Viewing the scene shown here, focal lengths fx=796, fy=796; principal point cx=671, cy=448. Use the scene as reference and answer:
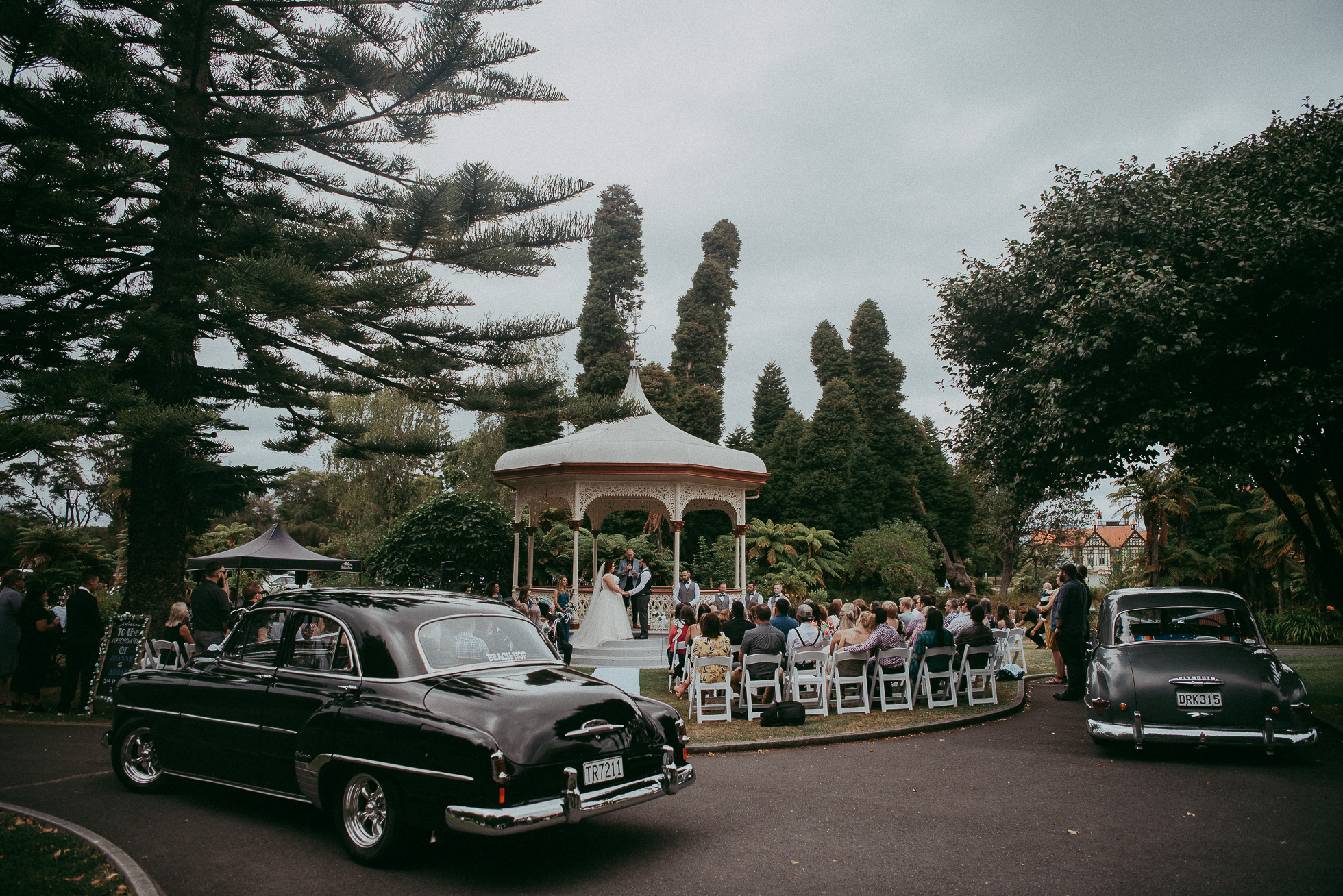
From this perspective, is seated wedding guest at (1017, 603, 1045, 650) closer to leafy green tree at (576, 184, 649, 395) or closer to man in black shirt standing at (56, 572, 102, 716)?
man in black shirt standing at (56, 572, 102, 716)

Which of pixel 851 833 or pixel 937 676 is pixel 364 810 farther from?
pixel 937 676

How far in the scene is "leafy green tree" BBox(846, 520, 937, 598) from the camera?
1080 inches

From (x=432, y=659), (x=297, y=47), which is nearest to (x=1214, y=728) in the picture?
(x=432, y=659)

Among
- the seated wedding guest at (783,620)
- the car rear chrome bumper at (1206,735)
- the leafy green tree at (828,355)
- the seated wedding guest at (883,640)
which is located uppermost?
the leafy green tree at (828,355)

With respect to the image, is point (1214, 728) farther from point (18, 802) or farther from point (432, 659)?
point (18, 802)

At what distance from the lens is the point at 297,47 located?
1196cm

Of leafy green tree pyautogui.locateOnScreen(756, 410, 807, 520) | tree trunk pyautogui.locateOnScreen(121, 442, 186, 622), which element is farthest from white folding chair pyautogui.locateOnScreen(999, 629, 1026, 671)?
leafy green tree pyautogui.locateOnScreen(756, 410, 807, 520)

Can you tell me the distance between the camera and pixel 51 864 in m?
4.50

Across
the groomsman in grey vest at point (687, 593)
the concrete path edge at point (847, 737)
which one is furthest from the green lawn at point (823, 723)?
the groomsman in grey vest at point (687, 593)

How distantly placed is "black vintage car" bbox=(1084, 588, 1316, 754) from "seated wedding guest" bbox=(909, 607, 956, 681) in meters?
2.26

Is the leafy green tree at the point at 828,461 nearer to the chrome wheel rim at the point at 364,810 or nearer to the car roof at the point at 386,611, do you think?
the car roof at the point at 386,611

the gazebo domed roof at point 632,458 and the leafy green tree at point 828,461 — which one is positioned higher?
the leafy green tree at point 828,461

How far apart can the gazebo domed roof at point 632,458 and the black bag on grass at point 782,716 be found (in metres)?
8.51

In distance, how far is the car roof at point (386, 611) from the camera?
499 centimetres
